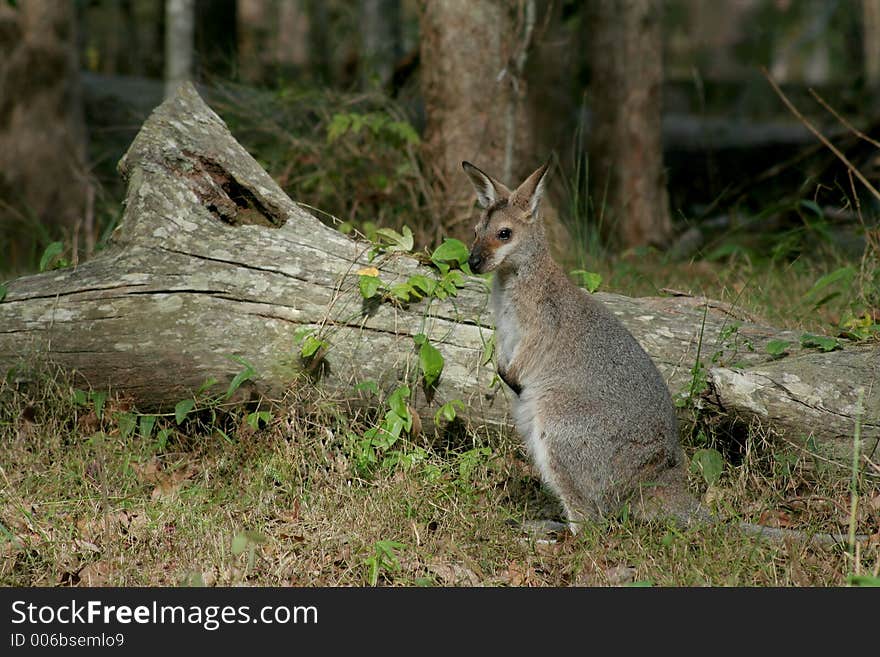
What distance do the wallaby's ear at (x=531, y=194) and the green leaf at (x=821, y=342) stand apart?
1.62 meters

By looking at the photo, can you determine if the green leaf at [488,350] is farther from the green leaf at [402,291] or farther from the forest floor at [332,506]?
the green leaf at [402,291]

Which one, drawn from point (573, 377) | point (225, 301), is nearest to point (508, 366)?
point (573, 377)

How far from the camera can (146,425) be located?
5.30 m

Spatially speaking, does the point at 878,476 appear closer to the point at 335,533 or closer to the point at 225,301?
the point at 335,533

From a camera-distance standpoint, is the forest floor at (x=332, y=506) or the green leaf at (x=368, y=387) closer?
the forest floor at (x=332, y=506)

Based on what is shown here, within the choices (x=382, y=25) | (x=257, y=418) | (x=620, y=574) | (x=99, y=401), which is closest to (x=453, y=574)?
(x=620, y=574)

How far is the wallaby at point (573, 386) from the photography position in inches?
176

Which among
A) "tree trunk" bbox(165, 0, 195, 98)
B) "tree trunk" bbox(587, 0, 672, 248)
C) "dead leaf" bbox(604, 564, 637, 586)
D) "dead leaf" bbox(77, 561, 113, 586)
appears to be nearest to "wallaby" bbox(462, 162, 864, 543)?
"dead leaf" bbox(604, 564, 637, 586)

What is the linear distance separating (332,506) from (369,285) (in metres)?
1.23

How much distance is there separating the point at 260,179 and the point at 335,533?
2.33 m

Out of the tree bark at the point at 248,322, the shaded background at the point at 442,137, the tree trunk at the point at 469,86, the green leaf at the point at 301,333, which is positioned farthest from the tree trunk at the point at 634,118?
the green leaf at the point at 301,333

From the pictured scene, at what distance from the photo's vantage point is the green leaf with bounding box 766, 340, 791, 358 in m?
5.02

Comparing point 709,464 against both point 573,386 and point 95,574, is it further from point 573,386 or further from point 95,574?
point 95,574

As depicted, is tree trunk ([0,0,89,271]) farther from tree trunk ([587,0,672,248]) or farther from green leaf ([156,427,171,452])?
tree trunk ([587,0,672,248])
